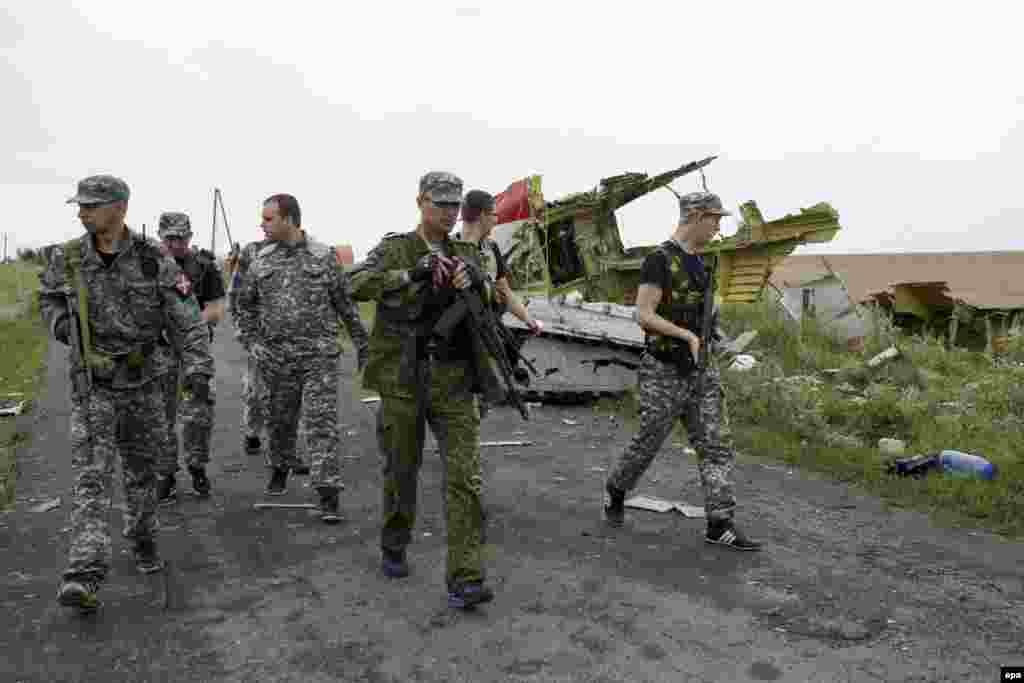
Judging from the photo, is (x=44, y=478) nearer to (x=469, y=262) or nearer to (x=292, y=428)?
(x=292, y=428)

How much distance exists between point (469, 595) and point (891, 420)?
557 centimetres

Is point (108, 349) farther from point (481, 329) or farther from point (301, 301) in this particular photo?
point (481, 329)

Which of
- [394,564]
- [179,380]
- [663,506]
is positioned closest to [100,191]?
[179,380]

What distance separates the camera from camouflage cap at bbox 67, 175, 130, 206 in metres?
3.88

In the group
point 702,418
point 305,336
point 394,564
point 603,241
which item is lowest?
point 394,564

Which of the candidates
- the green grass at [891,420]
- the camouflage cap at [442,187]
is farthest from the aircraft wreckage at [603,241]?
the camouflage cap at [442,187]

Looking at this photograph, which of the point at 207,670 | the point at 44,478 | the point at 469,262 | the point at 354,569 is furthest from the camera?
the point at 44,478

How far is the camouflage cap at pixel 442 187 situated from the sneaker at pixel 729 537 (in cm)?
236

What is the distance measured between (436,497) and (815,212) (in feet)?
28.8

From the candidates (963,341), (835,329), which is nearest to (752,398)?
(835,329)

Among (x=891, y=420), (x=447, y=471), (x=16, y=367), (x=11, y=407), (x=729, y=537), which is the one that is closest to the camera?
(x=447, y=471)

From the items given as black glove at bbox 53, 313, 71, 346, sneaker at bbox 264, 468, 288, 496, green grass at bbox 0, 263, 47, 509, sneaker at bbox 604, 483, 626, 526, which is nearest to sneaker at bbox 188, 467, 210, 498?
sneaker at bbox 264, 468, 288, 496

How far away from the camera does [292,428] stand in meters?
5.66

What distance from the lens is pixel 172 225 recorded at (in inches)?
241
